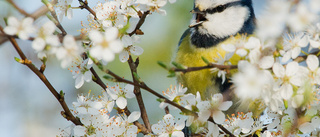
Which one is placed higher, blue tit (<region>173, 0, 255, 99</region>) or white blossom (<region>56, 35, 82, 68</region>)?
blue tit (<region>173, 0, 255, 99</region>)

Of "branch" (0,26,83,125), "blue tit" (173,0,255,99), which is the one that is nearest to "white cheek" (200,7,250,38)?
"blue tit" (173,0,255,99)

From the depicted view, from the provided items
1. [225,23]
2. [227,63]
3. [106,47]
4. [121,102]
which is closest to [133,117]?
[121,102]

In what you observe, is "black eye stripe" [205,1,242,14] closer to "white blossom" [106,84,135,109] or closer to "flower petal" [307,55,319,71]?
"white blossom" [106,84,135,109]

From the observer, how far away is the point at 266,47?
829 millimetres

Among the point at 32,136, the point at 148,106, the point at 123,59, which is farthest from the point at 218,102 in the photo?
the point at 148,106

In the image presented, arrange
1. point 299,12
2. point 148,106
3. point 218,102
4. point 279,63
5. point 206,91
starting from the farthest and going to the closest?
point 148,106
point 206,91
point 218,102
point 279,63
point 299,12

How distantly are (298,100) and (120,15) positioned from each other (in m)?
0.53

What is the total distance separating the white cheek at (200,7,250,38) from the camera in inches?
61.8

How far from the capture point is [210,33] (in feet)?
5.16

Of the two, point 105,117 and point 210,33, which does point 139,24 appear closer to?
point 105,117

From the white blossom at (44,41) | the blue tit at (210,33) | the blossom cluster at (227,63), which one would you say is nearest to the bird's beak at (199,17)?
the blue tit at (210,33)

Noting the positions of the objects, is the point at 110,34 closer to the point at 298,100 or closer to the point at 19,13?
the point at 19,13

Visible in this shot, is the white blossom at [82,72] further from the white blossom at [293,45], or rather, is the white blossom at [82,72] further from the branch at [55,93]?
the white blossom at [293,45]

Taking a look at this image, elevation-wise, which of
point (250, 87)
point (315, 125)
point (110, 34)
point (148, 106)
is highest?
point (148, 106)
